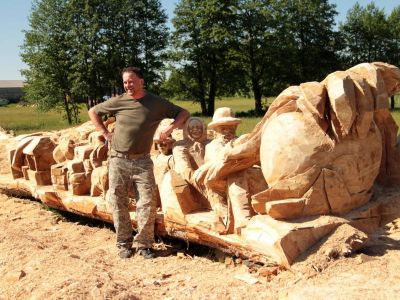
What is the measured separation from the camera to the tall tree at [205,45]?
1032 inches

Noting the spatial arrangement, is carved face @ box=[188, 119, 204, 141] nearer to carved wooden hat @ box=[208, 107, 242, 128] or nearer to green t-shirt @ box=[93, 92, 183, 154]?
carved wooden hat @ box=[208, 107, 242, 128]

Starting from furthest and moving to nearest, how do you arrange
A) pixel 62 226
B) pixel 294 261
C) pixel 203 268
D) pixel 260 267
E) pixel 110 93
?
pixel 110 93 → pixel 62 226 → pixel 203 268 → pixel 260 267 → pixel 294 261

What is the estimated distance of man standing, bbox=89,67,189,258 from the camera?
411 centimetres

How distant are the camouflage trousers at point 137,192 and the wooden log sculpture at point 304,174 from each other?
251 mm

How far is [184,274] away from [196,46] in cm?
2416

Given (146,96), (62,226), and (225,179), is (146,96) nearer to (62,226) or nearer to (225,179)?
(225,179)

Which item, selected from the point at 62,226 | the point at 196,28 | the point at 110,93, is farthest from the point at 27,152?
the point at 196,28

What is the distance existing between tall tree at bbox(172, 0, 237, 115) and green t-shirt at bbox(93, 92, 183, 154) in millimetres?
21949

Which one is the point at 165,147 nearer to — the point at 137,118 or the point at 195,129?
the point at 195,129

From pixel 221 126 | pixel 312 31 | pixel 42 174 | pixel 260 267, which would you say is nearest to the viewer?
pixel 260 267

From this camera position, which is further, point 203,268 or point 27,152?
point 27,152

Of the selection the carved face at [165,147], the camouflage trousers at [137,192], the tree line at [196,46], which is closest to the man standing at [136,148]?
the camouflage trousers at [137,192]

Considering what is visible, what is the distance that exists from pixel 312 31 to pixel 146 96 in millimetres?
26288

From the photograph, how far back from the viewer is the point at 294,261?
10.6 ft
